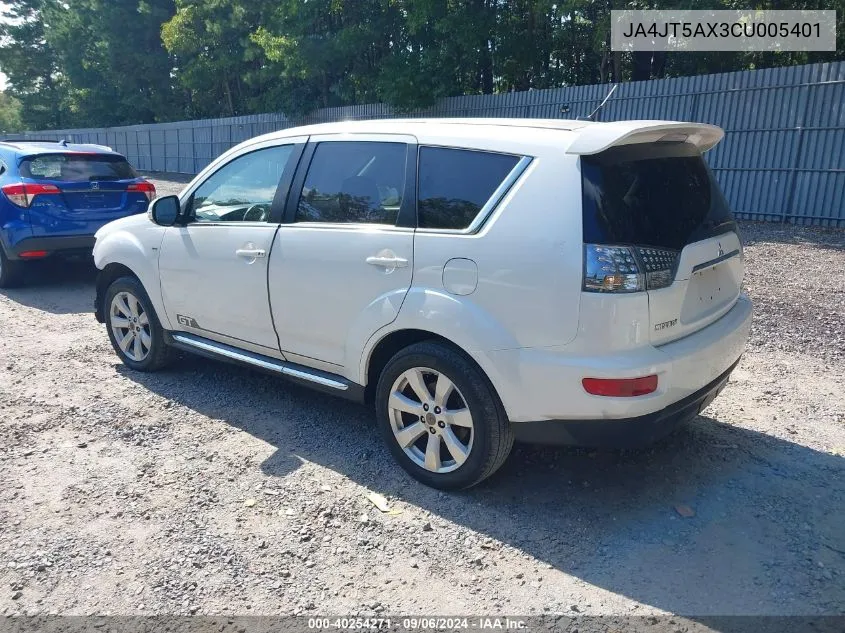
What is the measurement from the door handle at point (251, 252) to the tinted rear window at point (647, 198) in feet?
6.87

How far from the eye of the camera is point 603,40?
15211 millimetres

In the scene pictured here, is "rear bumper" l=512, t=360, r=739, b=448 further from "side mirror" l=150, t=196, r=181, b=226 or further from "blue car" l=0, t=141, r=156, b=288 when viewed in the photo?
"blue car" l=0, t=141, r=156, b=288

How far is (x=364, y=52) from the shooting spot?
22156 millimetres

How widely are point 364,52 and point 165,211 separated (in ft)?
62.1

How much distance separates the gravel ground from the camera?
2895mm

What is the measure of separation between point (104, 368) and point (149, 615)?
3.34 metres

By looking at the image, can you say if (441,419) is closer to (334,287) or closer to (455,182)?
(334,287)

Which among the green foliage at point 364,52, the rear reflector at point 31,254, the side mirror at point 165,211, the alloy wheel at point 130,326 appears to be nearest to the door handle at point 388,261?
the side mirror at point 165,211

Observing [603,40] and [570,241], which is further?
[603,40]

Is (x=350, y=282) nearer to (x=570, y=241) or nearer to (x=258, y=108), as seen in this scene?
(x=570, y=241)

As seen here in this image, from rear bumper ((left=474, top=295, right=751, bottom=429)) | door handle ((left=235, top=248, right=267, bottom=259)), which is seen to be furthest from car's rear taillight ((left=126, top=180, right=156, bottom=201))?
rear bumper ((left=474, top=295, right=751, bottom=429))

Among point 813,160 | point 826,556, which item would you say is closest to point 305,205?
point 826,556

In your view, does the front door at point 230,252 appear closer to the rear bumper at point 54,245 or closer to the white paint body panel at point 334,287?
the white paint body panel at point 334,287

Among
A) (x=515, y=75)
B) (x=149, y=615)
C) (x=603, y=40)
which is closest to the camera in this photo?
(x=149, y=615)
